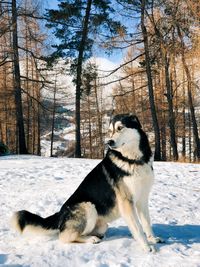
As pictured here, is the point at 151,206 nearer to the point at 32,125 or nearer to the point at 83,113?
the point at 32,125

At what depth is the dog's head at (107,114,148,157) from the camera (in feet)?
13.8

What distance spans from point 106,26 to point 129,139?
50.6ft

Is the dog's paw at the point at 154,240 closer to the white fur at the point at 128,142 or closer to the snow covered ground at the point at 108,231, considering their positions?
the snow covered ground at the point at 108,231

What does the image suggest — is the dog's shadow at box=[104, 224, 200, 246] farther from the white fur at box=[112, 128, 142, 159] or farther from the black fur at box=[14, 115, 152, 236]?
the white fur at box=[112, 128, 142, 159]

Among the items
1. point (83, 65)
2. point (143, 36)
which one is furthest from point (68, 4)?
point (143, 36)

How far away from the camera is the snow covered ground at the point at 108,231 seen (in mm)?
4039

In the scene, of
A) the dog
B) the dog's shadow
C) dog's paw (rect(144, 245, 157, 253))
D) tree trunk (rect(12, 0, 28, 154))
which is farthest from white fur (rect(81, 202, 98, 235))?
tree trunk (rect(12, 0, 28, 154))

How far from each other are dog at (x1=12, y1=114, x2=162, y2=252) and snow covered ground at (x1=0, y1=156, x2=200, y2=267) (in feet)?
0.54

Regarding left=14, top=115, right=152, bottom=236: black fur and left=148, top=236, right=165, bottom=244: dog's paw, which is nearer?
left=14, top=115, right=152, bottom=236: black fur

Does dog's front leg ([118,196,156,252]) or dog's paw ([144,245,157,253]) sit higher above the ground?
dog's front leg ([118,196,156,252])

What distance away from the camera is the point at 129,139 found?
429 centimetres

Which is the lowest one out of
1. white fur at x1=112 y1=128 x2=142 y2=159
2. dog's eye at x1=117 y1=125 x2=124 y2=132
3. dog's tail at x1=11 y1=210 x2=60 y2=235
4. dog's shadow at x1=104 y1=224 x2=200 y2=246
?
dog's shadow at x1=104 y1=224 x2=200 y2=246

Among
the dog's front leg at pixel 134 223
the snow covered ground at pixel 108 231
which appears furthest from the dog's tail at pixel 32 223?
the dog's front leg at pixel 134 223

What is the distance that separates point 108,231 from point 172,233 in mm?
→ 849
